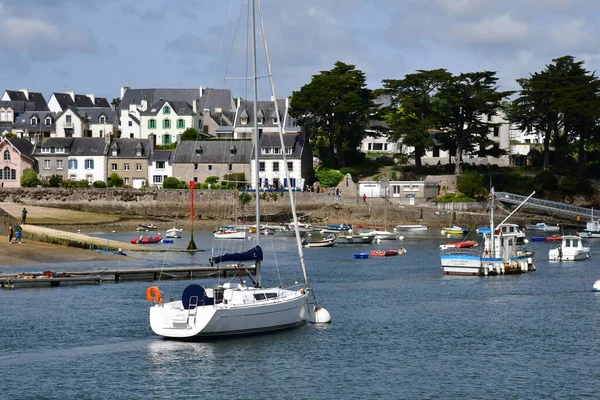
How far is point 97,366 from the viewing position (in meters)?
37.5

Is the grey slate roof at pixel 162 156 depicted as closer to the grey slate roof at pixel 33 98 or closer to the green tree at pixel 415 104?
the green tree at pixel 415 104

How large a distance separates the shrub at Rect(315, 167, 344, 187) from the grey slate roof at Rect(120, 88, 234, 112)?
85.6 feet

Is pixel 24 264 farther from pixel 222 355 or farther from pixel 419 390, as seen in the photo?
pixel 419 390

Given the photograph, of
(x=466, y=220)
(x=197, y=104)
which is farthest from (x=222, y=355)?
(x=197, y=104)

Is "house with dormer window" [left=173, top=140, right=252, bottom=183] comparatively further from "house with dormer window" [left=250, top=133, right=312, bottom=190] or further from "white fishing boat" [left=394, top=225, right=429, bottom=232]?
"white fishing boat" [left=394, top=225, right=429, bottom=232]

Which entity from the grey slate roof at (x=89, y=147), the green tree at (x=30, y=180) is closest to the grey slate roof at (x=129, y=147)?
the grey slate roof at (x=89, y=147)

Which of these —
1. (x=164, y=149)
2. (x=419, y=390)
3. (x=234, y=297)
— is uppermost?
(x=164, y=149)

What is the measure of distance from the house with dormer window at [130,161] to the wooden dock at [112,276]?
5853 cm

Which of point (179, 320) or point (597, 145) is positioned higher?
point (597, 145)

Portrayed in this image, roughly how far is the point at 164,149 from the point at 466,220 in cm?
3912

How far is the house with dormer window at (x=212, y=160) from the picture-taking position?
11531 cm

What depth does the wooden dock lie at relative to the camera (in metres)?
54.8

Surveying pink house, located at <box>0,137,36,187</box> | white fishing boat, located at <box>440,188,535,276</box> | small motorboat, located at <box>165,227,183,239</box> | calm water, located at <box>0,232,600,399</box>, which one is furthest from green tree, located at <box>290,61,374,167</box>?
calm water, located at <box>0,232,600,399</box>

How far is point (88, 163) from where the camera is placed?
121m
